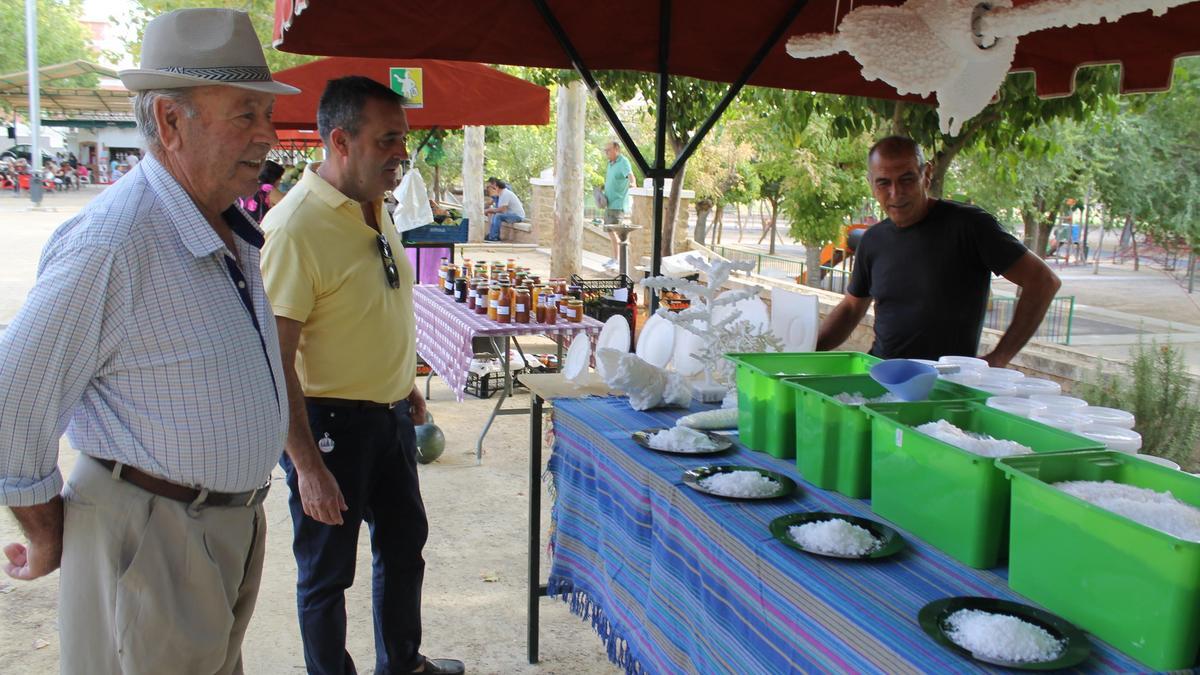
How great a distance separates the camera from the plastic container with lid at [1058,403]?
6.79 feet

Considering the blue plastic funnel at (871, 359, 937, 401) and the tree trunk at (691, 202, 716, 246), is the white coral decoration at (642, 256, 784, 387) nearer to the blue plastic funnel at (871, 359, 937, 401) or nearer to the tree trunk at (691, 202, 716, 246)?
the blue plastic funnel at (871, 359, 937, 401)

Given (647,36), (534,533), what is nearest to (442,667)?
(534,533)

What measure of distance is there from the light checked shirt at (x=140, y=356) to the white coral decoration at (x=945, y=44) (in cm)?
164

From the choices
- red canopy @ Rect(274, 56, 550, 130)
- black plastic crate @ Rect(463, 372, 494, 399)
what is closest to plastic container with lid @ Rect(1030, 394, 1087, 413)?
black plastic crate @ Rect(463, 372, 494, 399)

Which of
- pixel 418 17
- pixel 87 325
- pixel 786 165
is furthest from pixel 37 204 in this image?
pixel 87 325

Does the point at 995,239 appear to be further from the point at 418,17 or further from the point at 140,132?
the point at 140,132

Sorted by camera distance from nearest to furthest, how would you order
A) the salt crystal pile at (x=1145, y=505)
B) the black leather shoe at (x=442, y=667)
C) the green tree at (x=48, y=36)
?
the salt crystal pile at (x=1145, y=505), the black leather shoe at (x=442, y=667), the green tree at (x=48, y=36)

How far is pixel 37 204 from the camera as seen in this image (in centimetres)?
2536

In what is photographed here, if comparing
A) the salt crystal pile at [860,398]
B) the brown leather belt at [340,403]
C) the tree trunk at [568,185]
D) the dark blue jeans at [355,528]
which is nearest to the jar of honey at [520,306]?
the dark blue jeans at [355,528]

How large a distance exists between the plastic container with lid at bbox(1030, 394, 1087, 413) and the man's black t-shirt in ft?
4.20

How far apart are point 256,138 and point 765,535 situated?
130cm

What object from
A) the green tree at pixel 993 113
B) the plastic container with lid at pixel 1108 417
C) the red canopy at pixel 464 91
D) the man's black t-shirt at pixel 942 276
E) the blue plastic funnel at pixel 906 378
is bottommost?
the plastic container with lid at pixel 1108 417

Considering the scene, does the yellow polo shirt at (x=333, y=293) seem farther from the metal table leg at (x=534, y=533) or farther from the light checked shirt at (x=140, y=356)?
the metal table leg at (x=534, y=533)

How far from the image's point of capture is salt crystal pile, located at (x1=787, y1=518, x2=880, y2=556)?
5.48 ft
